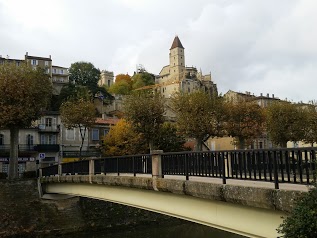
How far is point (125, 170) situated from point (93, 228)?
13.5 metres

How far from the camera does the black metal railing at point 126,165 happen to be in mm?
14316

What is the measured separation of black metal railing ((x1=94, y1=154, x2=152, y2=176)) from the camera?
14.3 m

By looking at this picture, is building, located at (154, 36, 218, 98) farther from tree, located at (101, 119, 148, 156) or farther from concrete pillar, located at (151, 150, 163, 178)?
concrete pillar, located at (151, 150, 163, 178)

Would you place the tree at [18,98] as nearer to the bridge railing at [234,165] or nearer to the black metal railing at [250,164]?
the bridge railing at [234,165]

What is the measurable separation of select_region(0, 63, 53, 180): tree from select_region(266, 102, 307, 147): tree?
22763 millimetres

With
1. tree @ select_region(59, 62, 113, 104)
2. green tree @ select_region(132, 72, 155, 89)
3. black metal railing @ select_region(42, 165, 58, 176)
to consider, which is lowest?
black metal railing @ select_region(42, 165, 58, 176)

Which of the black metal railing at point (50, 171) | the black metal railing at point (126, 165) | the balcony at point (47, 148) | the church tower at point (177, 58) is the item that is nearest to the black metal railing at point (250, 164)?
the black metal railing at point (126, 165)

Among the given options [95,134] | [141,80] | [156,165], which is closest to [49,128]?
[95,134]

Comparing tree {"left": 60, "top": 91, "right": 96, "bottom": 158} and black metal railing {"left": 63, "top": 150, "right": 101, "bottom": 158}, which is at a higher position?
tree {"left": 60, "top": 91, "right": 96, "bottom": 158}

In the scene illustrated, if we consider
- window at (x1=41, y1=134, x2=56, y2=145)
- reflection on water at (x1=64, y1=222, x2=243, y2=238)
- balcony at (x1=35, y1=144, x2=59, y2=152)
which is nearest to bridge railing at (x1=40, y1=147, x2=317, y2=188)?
reflection on water at (x1=64, y1=222, x2=243, y2=238)

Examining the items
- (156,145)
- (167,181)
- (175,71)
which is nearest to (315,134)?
(156,145)

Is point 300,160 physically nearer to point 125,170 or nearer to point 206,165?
point 206,165

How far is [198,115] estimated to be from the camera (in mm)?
34812

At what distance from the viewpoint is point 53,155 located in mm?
51000
